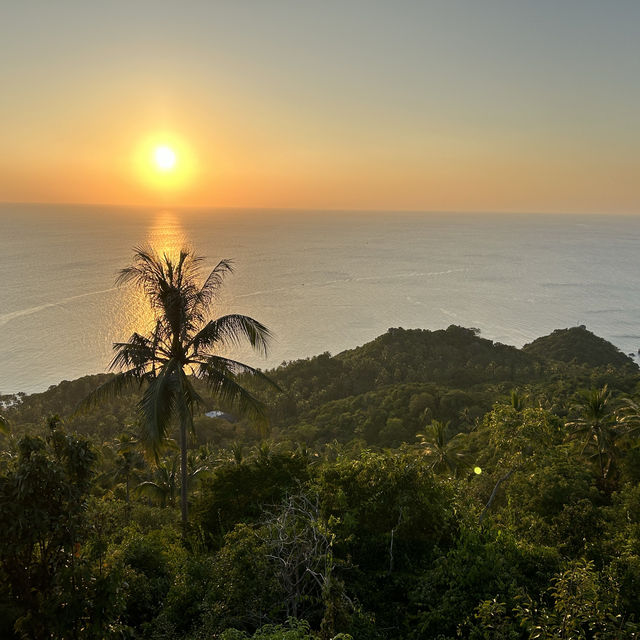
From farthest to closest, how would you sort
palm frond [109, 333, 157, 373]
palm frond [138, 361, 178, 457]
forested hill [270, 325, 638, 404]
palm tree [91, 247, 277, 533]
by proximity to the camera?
forested hill [270, 325, 638, 404]
palm frond [109, 333, 157, 373]
palm tree [91, 247, 277, 533]
palm frond [138, 361, 178, 457]

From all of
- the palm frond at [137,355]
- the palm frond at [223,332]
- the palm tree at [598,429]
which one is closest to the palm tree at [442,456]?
the palm tree at [598,429]

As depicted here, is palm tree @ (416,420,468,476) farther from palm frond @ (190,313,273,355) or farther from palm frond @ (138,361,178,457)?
palm frond @ (138,361,178,457)

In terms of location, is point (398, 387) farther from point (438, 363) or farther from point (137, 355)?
point (137, 355)

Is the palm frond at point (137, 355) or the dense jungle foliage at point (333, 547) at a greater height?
the palm frond at point (137, 355)

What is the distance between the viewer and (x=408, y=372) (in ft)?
243

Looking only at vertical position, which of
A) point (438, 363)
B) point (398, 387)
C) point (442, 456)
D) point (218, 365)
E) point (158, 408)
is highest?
point (218, 365)

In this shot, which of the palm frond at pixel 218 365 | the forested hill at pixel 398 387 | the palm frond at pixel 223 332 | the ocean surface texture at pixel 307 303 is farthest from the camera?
the ocean surface texture at pixel 307 303

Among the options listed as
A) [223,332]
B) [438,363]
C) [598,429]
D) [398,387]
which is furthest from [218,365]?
[438,363]

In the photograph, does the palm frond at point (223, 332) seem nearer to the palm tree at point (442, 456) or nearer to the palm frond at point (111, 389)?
the palm frond at point (111, 389)

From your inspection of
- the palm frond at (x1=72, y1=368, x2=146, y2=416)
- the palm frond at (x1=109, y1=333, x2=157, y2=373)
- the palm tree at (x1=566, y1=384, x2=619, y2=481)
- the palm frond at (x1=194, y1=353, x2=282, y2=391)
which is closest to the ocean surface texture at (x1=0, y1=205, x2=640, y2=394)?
the palm tree at (x1=566, y1=384, x2=619, y2=481)

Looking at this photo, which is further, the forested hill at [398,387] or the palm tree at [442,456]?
the forested hill at [398,387]

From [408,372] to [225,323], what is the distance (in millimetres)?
63086

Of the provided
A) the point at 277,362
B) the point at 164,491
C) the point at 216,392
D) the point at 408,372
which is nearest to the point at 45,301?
the point at 277,362

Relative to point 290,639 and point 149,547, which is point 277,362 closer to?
point 149,547
